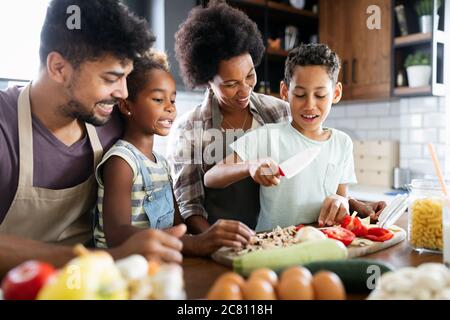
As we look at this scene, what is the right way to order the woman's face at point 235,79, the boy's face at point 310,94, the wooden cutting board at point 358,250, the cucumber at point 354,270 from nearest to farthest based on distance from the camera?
the cucumber at point 354,270, the wooden cutting board at point 358,250, the boy's face at point 310,94, the woman's face at point 235,79

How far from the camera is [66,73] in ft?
3.23

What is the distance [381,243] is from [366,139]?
221cm

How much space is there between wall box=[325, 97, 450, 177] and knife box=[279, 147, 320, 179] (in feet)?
5.19

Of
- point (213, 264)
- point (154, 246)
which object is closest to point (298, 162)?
point (213, 264)

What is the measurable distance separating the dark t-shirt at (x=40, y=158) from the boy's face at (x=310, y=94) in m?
0.59

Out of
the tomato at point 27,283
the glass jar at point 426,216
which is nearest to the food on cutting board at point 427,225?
the glass jar at point 426,216

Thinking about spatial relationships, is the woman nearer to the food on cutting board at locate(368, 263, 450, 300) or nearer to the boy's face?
the boy's face

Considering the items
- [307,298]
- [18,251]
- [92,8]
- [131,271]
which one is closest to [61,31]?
[92,8]

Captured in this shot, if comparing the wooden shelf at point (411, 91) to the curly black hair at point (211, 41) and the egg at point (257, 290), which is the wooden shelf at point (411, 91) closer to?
the curly black hair at point (211, 41)

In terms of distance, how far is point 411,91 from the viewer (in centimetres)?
247

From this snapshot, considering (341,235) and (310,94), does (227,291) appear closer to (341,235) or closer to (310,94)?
(341,235)

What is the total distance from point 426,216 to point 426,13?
75.9 inches

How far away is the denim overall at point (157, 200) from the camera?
1075 millimetres
